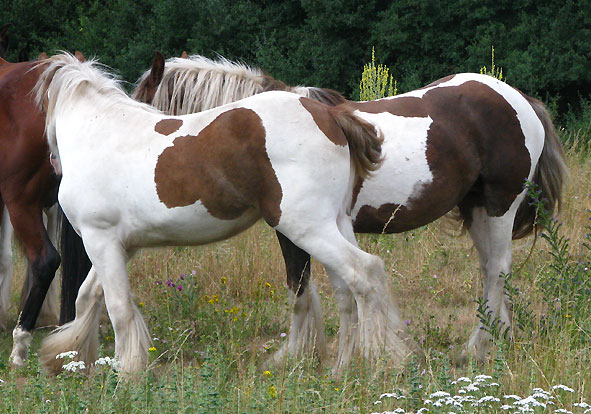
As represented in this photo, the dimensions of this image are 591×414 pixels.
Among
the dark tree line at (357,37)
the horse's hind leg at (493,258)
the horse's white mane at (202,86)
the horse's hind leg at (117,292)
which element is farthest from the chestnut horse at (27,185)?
the dark tree line at (357,37)

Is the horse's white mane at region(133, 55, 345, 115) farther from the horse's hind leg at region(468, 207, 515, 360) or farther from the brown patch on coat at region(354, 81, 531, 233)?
the horse's hind leg at region(468, 207, 515, 360)

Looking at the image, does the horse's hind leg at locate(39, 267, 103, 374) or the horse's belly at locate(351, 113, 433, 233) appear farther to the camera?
the horse's belly at locate(351, 113, 433, 233)

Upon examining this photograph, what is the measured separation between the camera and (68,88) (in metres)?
4.41

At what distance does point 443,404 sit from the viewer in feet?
11.1

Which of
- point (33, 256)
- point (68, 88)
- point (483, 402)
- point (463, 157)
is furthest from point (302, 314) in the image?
point (68, 88)

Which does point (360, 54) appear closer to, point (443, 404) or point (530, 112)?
point (530, 112)

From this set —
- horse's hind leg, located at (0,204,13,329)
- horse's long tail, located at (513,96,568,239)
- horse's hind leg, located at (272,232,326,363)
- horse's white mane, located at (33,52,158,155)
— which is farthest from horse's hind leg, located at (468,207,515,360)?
horse's hind leg, located at (0,204,13,329)

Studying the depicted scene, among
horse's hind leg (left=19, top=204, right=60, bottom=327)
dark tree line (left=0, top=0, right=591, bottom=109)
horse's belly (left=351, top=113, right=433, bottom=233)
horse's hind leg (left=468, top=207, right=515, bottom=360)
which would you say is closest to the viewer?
horse's belly (left=351, top=113, right=433, bottom=233)

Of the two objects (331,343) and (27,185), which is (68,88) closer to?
(27,185)

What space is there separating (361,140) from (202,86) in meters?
1.38

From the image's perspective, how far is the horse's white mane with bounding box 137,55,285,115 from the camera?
16.4ft

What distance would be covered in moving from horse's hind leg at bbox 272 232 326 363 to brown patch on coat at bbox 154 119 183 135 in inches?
35.9

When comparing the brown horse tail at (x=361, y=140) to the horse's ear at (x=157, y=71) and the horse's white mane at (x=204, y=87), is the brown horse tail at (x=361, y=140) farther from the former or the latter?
the horse's ear at (x=157, y=71)

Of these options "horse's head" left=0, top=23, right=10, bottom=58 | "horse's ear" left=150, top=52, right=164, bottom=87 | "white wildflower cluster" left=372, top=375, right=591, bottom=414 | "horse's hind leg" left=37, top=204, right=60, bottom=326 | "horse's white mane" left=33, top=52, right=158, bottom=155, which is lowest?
"horse's hind leg" left=37, top=204, right=60, bottom=326
